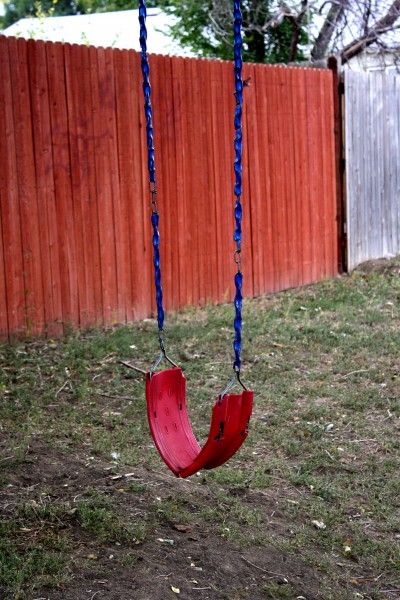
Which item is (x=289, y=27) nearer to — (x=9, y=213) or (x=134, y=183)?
(x=134, y=183)

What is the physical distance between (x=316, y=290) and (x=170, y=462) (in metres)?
5.48

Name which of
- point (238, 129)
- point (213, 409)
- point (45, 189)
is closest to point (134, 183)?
point (45, 189)

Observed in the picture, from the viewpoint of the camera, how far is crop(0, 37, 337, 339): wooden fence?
6594 mm

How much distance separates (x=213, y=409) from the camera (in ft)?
11.0

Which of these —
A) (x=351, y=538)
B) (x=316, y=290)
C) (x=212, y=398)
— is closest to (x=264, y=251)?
(x=316, y=290)

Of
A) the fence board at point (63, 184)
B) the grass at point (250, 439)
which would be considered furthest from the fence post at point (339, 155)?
the fence board at point (63, 184)

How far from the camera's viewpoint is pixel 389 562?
3.68 meters

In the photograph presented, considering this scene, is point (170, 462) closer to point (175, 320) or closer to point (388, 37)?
point (175, 320)

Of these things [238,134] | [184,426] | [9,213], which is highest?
[238,134]

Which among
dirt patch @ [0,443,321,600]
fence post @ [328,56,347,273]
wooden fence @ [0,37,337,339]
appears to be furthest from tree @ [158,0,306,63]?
dirt patch @ [0,443,321,600]

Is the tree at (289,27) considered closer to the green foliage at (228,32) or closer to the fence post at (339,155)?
the green foliage at (228,32)

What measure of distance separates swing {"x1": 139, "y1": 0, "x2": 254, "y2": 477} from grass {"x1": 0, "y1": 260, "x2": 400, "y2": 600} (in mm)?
414

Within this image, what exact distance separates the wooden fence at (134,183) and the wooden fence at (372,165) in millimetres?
544

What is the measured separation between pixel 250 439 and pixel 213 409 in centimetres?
173
